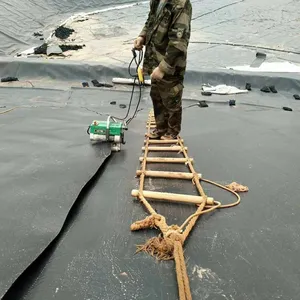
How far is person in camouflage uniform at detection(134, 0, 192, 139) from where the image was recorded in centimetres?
213

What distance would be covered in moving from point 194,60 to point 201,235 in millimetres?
3926

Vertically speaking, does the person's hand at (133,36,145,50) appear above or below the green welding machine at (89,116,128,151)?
above

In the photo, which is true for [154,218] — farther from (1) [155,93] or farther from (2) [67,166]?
(1) [155,93]

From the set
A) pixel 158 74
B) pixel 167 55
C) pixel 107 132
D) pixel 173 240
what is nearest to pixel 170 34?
pixel 167 55

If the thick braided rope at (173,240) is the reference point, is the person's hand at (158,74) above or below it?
above

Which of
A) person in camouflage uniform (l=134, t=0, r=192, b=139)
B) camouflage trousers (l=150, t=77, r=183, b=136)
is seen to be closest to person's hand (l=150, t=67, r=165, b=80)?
person in camouflage uniform (l=134, t=0, r=192, b=139)

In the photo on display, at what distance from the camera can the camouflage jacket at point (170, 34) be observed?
2.12 meters

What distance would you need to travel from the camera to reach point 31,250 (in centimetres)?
115

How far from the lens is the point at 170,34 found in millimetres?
2150

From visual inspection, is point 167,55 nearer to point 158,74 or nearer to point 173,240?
point 158,74

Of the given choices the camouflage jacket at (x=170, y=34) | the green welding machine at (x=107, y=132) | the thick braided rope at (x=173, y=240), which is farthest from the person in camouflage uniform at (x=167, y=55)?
the thick braided rope at (x=173, y=240)

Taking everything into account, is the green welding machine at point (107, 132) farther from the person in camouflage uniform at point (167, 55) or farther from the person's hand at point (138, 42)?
the person's hand at point (138, 42)

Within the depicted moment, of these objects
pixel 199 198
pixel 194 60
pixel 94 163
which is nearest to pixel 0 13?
pixel 194 60

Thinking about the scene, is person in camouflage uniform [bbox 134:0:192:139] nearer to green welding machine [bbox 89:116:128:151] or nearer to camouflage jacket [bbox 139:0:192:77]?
camouflage jacket [bbox 139:0:192:77]
